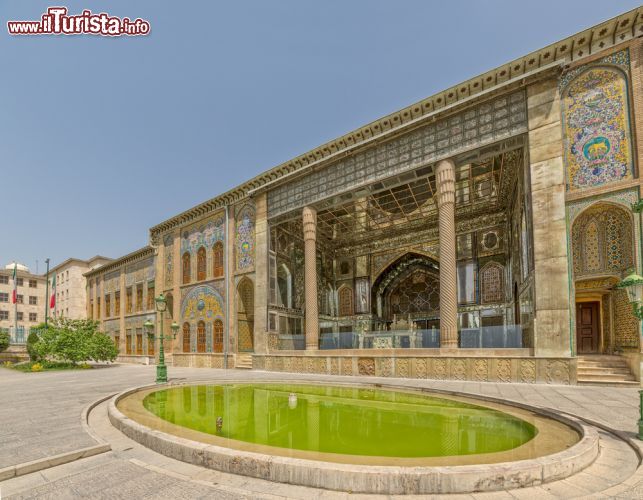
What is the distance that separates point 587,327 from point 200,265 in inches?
698

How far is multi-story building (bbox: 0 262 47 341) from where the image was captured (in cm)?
4675

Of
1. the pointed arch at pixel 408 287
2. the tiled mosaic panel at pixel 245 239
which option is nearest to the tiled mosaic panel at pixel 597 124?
the pointed arch at pixel 408 287

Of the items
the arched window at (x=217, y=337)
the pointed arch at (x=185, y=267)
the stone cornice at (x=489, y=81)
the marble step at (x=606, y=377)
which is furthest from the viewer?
the pointed arch at (x=185, y=267)

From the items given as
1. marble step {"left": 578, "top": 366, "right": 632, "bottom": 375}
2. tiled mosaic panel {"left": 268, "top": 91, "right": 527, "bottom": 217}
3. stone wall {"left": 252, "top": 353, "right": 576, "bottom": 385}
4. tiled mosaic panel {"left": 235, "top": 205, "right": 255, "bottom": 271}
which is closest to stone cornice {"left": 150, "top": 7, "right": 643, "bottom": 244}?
tiled mosaic panel {"left": 268, "top": 91, "right": 527, "bottom": 217}

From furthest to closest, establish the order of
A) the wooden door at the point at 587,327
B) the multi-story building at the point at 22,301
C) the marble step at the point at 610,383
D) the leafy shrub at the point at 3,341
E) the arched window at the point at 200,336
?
the multi-story building at the point at 22,301
the leafy shrub at the point at 3,341
the arched window at the point at 200,336
the wooden door at the point at 587,327
the marble step at the point at 610,383

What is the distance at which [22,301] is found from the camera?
4878cm

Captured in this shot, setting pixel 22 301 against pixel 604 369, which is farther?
pixel 22 301

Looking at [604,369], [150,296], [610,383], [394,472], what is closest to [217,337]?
[150,296]

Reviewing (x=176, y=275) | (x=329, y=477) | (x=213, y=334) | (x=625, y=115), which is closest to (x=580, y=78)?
(x=625, y=115)

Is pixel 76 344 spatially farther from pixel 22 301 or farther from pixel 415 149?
pixel 22 301

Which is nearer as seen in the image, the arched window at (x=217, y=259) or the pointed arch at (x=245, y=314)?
the pointed arch at (x=245, y=314)

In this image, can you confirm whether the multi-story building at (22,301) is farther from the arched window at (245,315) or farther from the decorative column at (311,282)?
the decorative column at (311,282)

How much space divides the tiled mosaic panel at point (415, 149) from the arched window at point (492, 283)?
8.20 m

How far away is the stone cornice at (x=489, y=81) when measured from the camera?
10.1 meters
